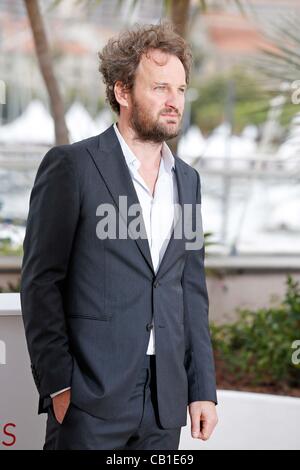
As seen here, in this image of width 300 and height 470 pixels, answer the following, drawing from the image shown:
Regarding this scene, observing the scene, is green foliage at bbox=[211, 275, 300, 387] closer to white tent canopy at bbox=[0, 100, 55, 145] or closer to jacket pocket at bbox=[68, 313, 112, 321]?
jacket pocket at bbox=[68, 313, 112, 321]

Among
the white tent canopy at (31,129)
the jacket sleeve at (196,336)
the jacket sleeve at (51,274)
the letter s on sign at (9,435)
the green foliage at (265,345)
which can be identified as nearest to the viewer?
the jacket sleeve at (51,274)

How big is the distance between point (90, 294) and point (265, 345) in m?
3.03

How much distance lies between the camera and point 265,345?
5.17m

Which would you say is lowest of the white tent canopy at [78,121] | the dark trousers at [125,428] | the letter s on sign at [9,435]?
the letter s on sign at [9,435]

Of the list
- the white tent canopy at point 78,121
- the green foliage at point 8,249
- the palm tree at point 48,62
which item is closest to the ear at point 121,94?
the palm tree at point 48,62

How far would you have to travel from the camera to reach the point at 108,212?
2.30 m

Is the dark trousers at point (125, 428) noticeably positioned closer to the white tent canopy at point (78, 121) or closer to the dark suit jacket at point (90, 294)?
the dark suit jacket at point (90, 294)

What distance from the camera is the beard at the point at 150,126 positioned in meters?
2.34

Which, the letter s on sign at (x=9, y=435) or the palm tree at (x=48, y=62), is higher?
the palm tree at (x=48, y=62)

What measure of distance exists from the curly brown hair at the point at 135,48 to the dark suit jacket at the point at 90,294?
0.64 ft

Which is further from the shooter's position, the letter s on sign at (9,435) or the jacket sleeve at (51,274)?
the letter s on sign at (9,435)

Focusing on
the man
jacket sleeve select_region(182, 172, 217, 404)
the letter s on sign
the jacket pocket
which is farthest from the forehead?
the letter s on sign

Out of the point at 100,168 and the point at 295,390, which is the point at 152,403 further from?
the point at 295,390

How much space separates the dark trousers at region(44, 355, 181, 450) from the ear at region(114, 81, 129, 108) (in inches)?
25.8
